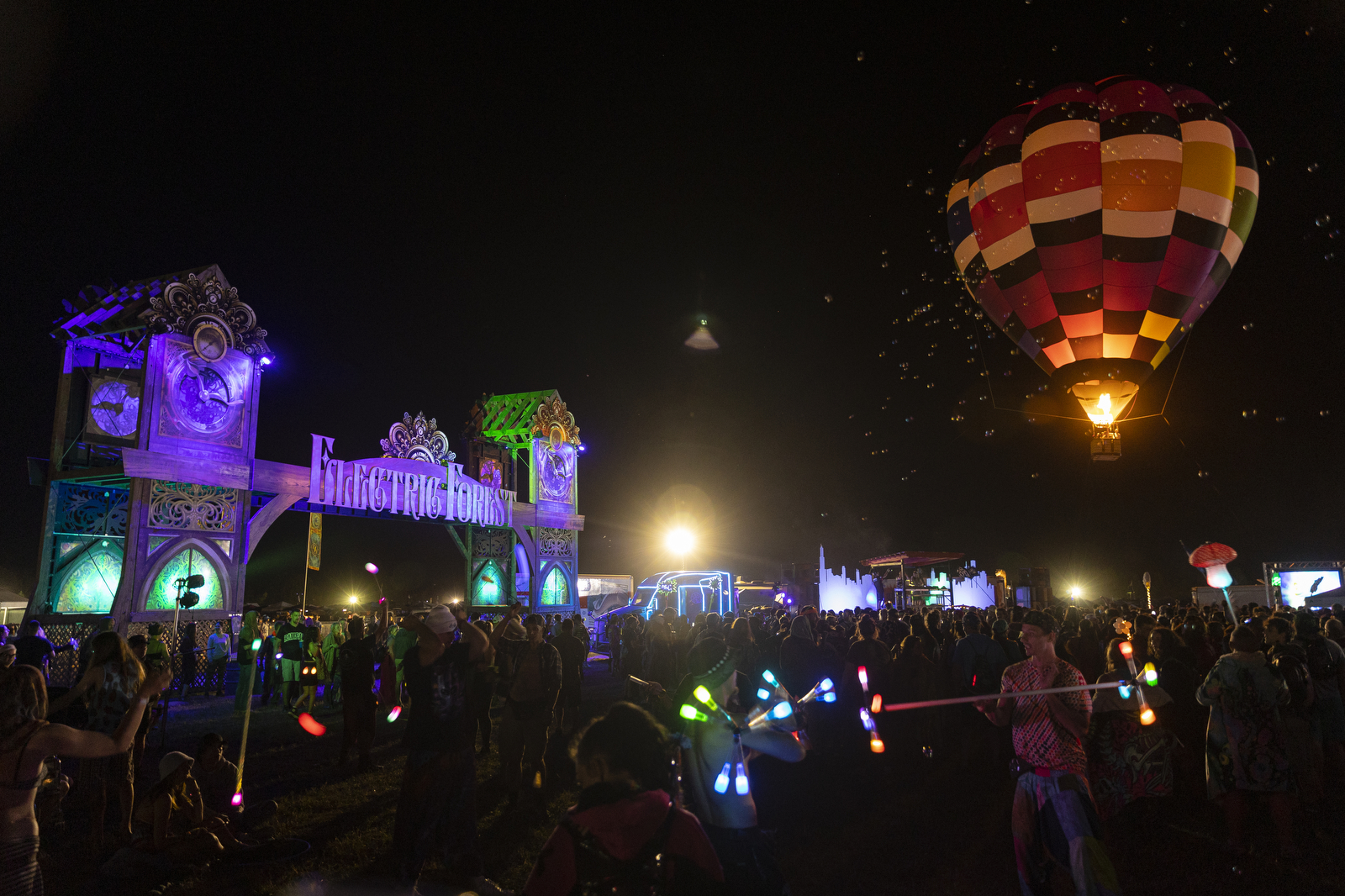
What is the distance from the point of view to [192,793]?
19.6 ft

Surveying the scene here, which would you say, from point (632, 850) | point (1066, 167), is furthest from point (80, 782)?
point (1066, 167)

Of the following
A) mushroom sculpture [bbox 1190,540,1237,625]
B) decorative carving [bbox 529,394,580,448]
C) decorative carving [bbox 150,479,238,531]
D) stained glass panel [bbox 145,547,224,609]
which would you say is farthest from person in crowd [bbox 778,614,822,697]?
decorative carving [bbox 529,394,580,448]

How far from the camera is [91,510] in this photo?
58.2 feet

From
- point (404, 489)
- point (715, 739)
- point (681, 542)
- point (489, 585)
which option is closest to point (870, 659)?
point (715, 739)

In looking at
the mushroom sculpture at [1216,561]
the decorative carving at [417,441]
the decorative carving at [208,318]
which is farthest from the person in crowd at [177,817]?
the decorative carving at [417,441]

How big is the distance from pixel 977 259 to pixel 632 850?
1308 cm

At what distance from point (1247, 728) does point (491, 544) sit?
26.1 meters

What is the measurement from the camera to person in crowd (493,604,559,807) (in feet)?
24.8

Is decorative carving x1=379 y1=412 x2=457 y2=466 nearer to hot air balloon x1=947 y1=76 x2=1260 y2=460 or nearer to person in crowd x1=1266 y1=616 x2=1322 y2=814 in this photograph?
hot air balloon x1=947 y1=76 x2=1260 y2=460

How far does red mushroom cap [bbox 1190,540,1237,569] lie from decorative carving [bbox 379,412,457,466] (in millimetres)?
21186

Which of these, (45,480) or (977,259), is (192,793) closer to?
(977,259)

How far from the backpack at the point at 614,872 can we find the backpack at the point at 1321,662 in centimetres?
801

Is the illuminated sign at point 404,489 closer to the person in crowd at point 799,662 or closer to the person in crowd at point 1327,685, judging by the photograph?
the person in crowd at point 799,662

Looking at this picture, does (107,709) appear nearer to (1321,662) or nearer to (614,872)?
(614,872)
